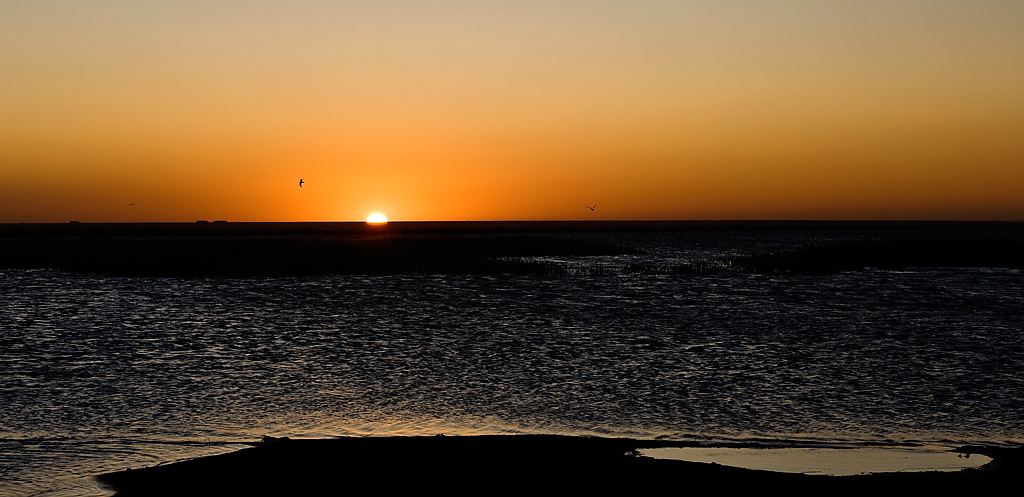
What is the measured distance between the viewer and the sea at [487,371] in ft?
51.6

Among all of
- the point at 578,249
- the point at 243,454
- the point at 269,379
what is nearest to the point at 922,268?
the point at 578,249

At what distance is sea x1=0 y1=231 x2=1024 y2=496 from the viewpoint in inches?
619

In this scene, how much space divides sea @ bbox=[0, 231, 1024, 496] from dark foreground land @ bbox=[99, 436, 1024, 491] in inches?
42.6

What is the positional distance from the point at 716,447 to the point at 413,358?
11.9 m

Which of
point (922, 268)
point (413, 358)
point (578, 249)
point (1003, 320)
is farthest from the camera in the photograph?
point (578, 249)

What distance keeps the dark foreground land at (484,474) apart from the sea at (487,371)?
3.55 ft

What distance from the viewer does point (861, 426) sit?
16094 millimetres

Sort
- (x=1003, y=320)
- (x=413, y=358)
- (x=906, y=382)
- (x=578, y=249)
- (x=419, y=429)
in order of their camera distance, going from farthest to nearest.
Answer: (x=578, y=249), (x=1003, y=320), (x=413, y=358), (x=906, y=382), (x=419, y=429)

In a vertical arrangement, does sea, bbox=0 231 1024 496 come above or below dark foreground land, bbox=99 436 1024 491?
below

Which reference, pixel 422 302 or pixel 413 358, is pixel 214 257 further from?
pixel 413 358

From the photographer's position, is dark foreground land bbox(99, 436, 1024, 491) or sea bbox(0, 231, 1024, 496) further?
sea bbox(0, 231, 1024, 496)

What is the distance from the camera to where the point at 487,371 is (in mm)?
22547

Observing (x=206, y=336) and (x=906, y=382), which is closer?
(x=906, y=382)

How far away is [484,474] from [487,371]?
10.2m
